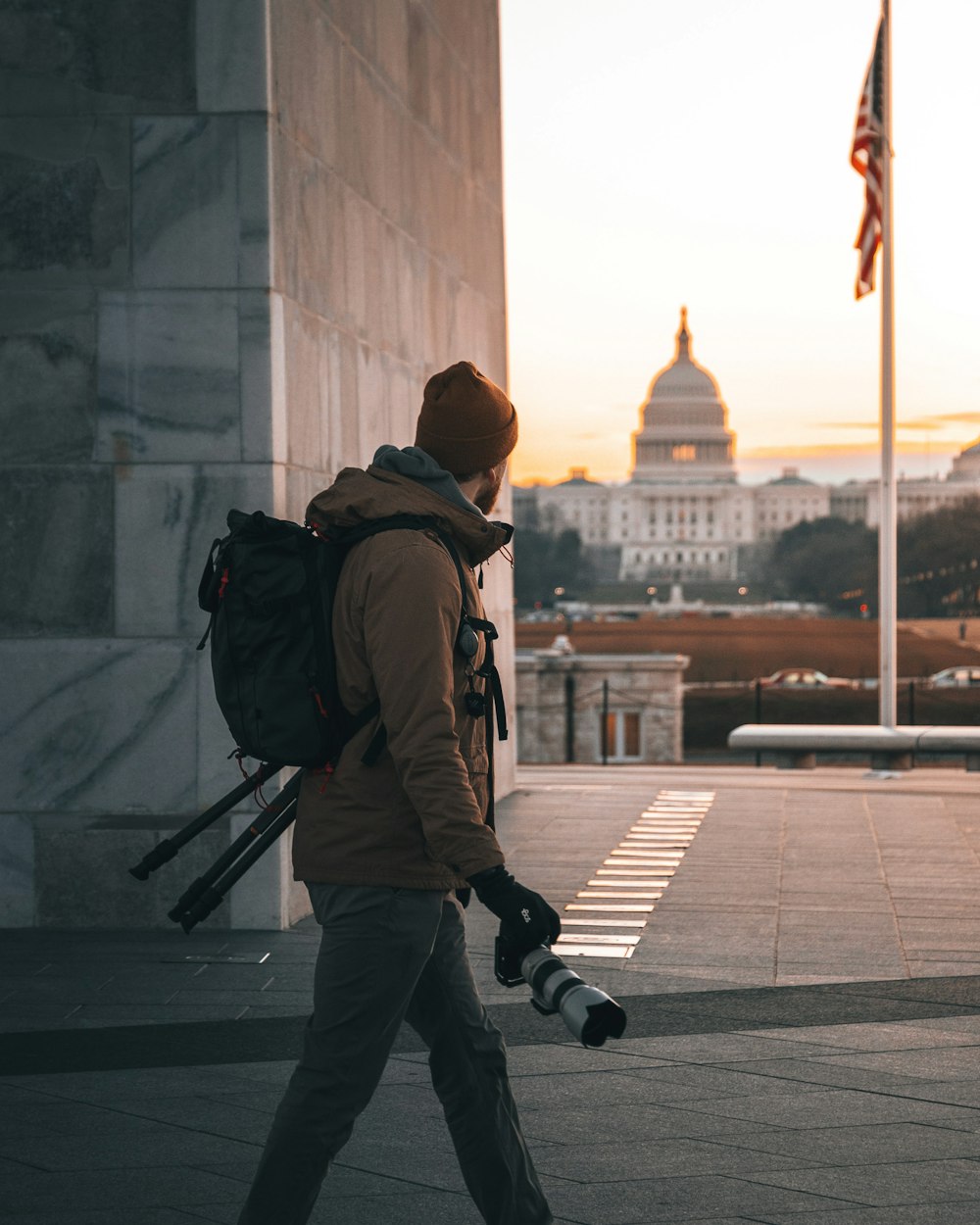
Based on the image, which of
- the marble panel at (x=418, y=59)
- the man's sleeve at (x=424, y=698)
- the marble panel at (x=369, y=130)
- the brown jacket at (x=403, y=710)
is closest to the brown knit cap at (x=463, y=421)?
the brown jacket at (x=403, y=710)

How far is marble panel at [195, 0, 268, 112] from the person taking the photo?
6633mm

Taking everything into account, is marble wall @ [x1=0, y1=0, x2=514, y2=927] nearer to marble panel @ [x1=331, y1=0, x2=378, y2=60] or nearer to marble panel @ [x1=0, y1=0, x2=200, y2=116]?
marble panel @ [x1=0, y1=0, x2=200, y2=116]

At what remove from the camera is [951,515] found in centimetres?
8356

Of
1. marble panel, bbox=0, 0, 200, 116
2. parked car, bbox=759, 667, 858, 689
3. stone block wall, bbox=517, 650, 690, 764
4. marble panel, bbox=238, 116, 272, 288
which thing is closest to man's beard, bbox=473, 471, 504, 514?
marble panel, bbox=238, 116, 272, 288

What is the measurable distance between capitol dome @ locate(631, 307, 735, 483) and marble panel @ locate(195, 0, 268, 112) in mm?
161586

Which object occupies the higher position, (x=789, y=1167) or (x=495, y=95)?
(x=495, y=95)

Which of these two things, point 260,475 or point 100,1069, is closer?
point 100,1069

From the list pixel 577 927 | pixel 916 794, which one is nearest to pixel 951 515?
pixel 916 794

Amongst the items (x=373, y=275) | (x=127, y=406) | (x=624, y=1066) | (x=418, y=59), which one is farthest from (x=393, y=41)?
(x=624, y=1066)

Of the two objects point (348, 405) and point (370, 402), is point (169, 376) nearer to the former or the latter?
point (348, 405)

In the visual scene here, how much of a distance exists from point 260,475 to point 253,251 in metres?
0.88

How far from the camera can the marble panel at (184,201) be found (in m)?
6.69

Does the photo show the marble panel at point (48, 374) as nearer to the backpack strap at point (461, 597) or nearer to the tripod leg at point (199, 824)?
the tripod leg at point (199, 824)

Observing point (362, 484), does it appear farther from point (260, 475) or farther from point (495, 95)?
point (495, 95)
